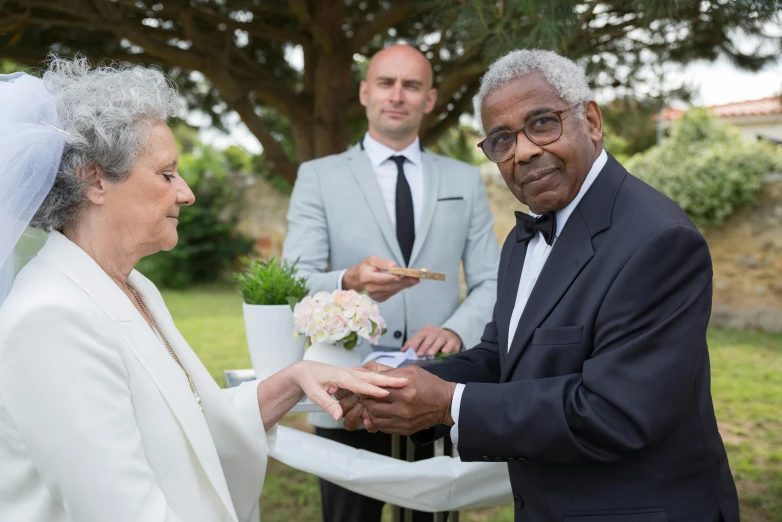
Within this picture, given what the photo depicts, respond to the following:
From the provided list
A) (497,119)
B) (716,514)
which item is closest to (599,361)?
(716,514)

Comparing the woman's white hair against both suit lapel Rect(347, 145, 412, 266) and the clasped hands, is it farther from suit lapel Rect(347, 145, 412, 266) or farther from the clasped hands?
suit lapel Rect(347, 145, 412, 266)

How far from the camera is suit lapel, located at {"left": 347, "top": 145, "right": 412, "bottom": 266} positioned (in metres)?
3.61

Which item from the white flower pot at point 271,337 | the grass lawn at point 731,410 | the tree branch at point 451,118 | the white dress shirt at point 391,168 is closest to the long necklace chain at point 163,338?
the white flower pot at point 271,337

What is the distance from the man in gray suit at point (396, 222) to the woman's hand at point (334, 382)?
3.20 feet

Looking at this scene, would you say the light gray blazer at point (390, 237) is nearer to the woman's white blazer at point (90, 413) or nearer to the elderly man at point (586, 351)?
the elderly man at point (586, 351)

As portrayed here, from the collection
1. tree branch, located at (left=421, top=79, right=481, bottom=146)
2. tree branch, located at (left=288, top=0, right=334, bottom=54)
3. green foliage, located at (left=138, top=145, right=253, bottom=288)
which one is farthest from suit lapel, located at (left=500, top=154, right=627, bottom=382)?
green foliage, located at (left=138, top=145, right=253, bottom=288)

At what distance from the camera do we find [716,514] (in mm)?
2086

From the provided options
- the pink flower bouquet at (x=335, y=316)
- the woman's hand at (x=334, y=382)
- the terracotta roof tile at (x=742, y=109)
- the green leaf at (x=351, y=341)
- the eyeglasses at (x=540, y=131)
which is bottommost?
the green leaf at (x=351, y=341)

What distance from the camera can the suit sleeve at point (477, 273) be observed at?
346 cm

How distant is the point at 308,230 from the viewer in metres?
3.63

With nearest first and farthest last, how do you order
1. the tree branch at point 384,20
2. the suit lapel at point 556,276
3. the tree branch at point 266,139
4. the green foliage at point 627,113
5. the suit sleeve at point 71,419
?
the suit sleeve at point 71,419, the suit lapel at point 556,276, the tree branch at point 384,20, the tree branch at point 266,139, the green foliage at point 627,113

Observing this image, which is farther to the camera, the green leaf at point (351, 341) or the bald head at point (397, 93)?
the bald head at point (397, 93)

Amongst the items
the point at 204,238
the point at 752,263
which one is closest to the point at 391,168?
the point at 752,263

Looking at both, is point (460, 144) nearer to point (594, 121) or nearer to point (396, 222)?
point (396, 222)
